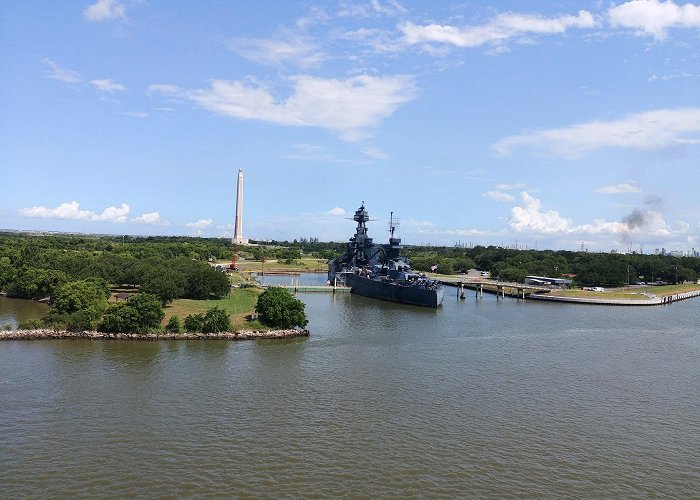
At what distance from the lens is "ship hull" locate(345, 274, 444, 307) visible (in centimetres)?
6548

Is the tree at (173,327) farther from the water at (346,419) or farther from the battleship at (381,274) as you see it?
the battleship at (381,274)

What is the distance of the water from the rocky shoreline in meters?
1.14

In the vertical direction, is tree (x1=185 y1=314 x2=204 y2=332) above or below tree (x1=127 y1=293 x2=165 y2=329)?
below

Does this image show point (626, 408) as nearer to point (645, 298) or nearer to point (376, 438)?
point (376, 438)

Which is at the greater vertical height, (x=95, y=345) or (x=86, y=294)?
(x=86, y=294)

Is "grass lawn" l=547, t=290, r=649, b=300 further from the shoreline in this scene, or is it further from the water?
the water

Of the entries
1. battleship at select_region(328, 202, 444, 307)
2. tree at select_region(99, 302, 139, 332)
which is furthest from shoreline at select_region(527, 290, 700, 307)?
tree at select_region(99, 302, 139, 332)

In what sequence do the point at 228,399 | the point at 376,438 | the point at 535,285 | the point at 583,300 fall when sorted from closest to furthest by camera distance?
1. the point at 376,438
2. the point at 228,399
3. the point at 583,300
4. the point at 535,285

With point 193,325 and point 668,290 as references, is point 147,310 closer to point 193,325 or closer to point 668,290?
point 193,325

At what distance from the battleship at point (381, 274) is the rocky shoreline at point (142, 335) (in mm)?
27584

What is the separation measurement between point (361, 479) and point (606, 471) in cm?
888

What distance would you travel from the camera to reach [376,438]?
72.5 feet

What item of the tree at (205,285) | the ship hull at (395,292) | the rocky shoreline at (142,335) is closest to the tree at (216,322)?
the rocky shoreline at (142,335)

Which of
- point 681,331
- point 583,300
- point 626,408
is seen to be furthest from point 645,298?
point 626,408
